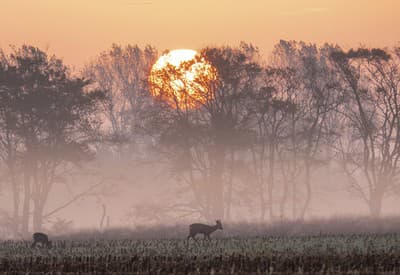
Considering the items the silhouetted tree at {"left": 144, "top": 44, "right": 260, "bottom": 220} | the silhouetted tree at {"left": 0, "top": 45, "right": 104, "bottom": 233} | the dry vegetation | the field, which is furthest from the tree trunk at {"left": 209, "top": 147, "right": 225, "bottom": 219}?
the field

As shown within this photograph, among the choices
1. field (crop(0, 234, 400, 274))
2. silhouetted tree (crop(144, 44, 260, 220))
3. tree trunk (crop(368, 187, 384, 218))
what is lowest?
field (crop(0, 234, 400, 274))

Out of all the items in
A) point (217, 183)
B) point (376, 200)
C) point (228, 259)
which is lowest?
point (228, 259)

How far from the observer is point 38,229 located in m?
73.6

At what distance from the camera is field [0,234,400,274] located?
25.1 meters

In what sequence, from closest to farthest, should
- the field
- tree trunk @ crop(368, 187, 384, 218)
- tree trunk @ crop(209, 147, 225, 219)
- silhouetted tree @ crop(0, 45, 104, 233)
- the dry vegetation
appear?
the field
the dry vegetation
silhouetted tree @ crop(0, 45, 104, 233)
tree trunk @ crop(209, 147, 225, 219)
tree trunk @ crop(368, 187, 384, 218)

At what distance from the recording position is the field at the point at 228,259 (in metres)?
25.1

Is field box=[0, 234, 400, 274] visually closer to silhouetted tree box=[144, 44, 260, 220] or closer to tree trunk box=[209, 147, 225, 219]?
silhouetted tree box=[144, 44, 260, 220]

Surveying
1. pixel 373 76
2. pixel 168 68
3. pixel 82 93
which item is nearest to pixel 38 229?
pixel 82 93

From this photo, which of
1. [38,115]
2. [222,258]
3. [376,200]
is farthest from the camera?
[376,200]

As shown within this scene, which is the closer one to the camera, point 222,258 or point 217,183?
point 222,258

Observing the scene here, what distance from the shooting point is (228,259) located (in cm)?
2802

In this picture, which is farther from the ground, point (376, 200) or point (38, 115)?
point (38, 115)

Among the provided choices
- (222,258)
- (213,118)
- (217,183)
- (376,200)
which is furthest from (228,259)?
(376,200)

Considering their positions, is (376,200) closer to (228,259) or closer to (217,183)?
(217,183)
